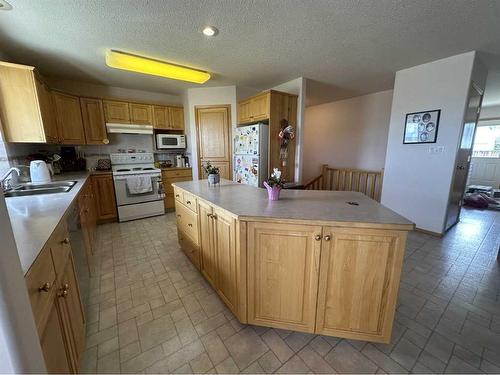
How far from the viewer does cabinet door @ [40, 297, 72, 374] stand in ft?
2.61

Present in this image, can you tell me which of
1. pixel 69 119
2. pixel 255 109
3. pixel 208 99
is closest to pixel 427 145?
pixel 255 109

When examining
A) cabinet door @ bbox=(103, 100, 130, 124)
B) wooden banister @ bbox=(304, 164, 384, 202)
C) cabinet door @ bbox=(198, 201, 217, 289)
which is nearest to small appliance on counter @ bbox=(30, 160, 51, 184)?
cabinet door @ bbox=(103, 100, 130, 124)

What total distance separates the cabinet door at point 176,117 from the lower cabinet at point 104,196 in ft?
5.12

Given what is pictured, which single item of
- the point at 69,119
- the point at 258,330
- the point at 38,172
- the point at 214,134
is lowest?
the point at 258,330

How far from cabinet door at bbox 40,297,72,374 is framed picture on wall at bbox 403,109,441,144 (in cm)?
416

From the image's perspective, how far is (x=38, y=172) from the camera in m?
2.39

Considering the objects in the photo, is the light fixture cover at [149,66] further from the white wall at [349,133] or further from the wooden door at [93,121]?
the white wall at [349,133]

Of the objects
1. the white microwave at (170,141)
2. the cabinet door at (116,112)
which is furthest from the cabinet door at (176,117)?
the cabinet door at (116,112)

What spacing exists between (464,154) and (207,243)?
3896 mm

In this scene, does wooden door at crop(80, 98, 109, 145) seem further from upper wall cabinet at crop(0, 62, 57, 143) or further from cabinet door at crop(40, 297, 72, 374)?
cabinet door at crop(40, 297, 72, 374)

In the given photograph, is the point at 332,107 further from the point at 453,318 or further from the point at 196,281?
the point at 196,281

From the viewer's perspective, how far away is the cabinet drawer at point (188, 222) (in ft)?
6.77

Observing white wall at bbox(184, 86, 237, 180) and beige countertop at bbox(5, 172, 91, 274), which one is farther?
white wall at bbox(184, 86, 237, 180)

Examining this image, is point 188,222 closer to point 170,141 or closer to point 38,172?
point 38,172
